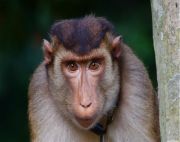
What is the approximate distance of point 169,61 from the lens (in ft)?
22.1

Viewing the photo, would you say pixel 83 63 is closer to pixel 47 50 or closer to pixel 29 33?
pixel 47 50

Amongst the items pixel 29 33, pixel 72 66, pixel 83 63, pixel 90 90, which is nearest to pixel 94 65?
pixel 83 63

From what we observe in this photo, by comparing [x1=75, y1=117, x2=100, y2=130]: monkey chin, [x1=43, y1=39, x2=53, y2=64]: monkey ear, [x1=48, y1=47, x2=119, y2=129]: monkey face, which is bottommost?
[x1=75, y1=117, x2=100, y2=130]: monkey chin

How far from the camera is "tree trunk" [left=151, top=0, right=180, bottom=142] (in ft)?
22.0

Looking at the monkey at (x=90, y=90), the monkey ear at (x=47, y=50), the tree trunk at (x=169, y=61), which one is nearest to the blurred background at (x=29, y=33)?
the monkey at (x=90, y=90)

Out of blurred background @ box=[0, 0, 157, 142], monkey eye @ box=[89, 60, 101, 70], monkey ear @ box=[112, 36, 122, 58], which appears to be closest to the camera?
monkey eye @ box=[89, 60, 101, 70]

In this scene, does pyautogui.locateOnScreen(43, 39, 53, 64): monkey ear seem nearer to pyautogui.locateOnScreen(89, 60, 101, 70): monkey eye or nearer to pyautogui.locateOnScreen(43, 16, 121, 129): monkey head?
pyautogui.locateOnScreen(43, 16, 121, 129): monkey head

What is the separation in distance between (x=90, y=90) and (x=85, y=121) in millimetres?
278

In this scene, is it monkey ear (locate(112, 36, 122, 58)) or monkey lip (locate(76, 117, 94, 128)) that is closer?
monkey lip (locate(76, 117, 94, 128))

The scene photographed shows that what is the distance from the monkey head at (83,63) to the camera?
785 cm

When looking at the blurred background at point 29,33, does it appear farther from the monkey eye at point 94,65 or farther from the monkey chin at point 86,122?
the monkey chin at point 86,122

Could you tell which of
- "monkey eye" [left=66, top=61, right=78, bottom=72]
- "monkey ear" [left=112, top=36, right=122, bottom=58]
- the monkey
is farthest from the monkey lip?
"monkey ear" [left=112, top=36, right=122, bottom=58]

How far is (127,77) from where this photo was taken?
8250 millimetres

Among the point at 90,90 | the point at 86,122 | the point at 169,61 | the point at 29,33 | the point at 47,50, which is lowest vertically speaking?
the point at 86,122
